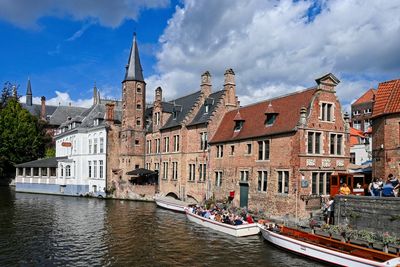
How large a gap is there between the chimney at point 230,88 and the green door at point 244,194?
10.4 metres

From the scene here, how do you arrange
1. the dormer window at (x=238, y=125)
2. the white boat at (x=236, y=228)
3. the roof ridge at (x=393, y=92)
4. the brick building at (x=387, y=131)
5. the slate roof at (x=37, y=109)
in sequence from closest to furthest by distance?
1. the brick building at (x=387, y=131)
2. the white boat at (x=236, y=228)
3. the roof ridge at (x=393, y=92)
4. the dormer window at (x=238, y=125)
5. the slate roof at (x=37, y=109)

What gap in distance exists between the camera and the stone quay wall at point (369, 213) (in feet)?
64.7

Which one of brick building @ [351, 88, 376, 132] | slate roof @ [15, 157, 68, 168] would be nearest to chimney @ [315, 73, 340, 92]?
slate roof @ [15, 157, 68, 168]

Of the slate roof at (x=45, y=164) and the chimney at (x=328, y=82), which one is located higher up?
the chimney at (x=328, y=82)

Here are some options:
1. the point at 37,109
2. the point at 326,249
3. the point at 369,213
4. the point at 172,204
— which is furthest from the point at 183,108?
the point at 37,109

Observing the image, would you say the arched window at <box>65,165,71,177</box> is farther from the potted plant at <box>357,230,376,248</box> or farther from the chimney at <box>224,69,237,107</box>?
the potted plant at <box>357,230,376,248</box>

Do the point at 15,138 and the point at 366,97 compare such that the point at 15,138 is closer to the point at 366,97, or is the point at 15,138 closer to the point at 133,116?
the point at 133,116

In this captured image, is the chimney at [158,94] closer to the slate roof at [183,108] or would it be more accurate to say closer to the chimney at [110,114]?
the slate roof at [183,108]

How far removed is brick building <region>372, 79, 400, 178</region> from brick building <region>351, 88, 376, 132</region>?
51.7 meters

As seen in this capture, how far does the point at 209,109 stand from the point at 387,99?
19.1 metres

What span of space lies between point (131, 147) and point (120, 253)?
28386 millimetres

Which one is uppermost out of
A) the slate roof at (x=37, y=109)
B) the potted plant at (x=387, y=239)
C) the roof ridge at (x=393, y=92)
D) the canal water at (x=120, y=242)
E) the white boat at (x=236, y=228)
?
the slate roof at (x=37, y=109)

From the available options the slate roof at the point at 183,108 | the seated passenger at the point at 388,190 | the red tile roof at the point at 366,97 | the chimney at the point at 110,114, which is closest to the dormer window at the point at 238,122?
the slate roof at the point at 183,108

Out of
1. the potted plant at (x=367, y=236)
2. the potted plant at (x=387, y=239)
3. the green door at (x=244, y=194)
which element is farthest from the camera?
the green door at (x=244, y=194)
